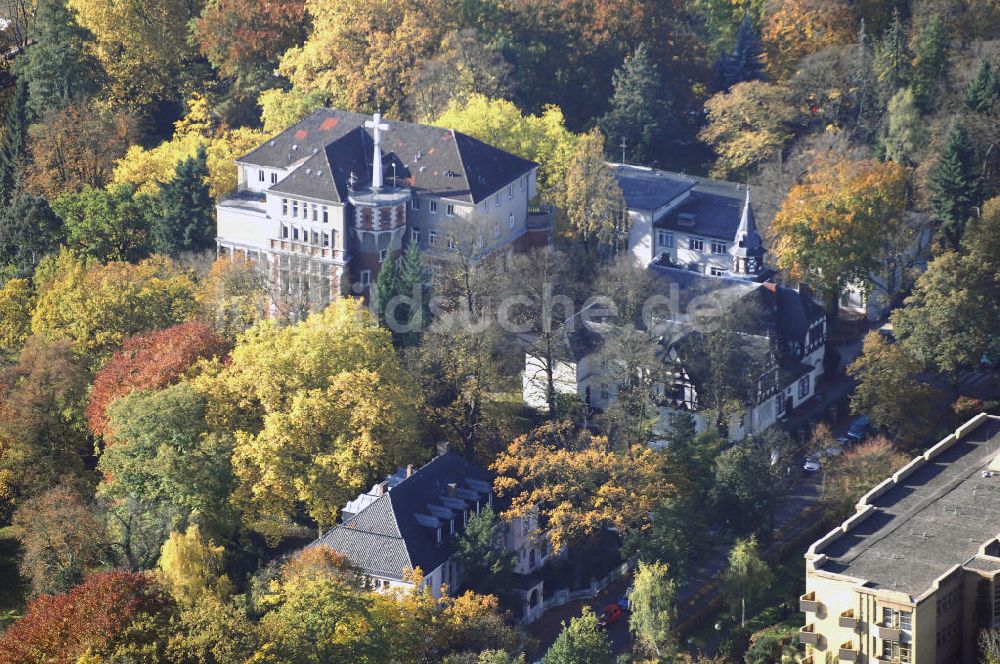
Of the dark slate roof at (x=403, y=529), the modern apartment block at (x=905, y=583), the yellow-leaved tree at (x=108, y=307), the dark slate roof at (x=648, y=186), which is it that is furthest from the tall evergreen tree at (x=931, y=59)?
the yellow-leaved tree at (x=108, y=307)

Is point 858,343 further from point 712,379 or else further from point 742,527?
point 742,527

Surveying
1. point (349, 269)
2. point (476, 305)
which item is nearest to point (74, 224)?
point (349, 269)

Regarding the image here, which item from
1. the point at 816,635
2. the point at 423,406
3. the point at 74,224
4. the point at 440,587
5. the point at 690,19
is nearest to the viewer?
the point at 816,635

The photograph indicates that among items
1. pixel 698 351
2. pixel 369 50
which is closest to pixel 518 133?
pixel 369 50

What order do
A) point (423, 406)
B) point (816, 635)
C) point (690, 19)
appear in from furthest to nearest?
point (690, 19) < point (423, 406) < point (816, 635)

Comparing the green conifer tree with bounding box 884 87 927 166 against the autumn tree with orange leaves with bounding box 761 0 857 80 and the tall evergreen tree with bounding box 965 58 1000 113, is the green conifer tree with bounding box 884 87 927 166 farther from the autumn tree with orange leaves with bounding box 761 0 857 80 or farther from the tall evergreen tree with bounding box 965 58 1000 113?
the autumn tree with orange leaves with bounding box 761 0 857 80
